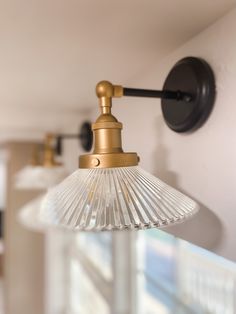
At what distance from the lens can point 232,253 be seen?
1.51ft

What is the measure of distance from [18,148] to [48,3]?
1919mm

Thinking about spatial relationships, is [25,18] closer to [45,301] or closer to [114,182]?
[114,182]

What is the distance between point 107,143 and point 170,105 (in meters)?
0.22

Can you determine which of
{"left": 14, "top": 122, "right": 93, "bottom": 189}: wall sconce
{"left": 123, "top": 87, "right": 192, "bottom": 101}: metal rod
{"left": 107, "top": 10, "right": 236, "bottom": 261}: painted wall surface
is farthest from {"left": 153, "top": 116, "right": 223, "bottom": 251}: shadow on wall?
{"left": 14, "top": 122, "right": 93, "bottom": 189}: wall sconce

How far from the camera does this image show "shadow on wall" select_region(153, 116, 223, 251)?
50cm

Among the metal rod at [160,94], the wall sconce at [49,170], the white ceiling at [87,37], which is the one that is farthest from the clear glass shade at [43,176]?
the metal rod at [160,94]

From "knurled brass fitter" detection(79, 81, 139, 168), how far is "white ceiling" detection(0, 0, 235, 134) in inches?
5.3

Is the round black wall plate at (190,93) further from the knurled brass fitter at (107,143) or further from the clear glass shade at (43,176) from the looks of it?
the clear glass shade at (43,176)

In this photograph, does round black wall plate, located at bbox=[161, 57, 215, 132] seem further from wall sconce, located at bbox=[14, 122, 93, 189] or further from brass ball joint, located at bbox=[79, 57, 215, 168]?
wall sconce, located at bbox=[14, 122, 93, 189]

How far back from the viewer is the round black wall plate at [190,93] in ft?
1.65

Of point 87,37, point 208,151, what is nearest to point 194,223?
point 208,151

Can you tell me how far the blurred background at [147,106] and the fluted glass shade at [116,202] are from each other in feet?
0.45

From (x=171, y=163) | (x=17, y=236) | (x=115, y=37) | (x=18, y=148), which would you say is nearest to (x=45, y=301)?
(x=17, y=236)

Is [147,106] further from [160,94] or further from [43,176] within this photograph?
[43,176]
